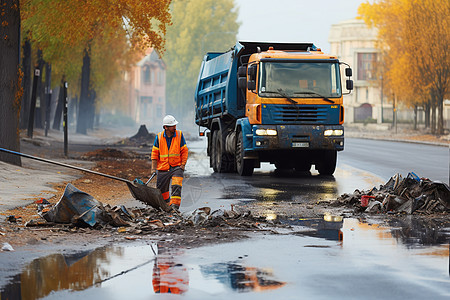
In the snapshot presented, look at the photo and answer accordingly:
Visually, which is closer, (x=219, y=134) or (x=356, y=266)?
(x=356, y=266)

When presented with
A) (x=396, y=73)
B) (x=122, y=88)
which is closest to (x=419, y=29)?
(x=396, y=73)

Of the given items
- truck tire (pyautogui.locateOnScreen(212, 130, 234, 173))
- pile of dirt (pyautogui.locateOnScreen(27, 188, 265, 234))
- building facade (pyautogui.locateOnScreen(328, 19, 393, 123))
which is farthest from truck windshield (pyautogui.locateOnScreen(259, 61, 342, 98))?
building facade (pyautogui.locateOnScreen(328, 19, 393, 123))

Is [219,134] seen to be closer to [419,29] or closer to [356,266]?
[356,266]

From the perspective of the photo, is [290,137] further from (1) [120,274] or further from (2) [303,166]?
(1) [120,274]

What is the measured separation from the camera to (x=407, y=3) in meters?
57.2

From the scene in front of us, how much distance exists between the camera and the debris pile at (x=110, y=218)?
11945mm

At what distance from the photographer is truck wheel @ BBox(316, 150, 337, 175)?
24.2 metres

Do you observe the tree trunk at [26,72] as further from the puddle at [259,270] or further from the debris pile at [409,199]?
the puddle at [259,270]

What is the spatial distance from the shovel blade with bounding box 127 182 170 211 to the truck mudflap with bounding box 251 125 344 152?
8987 millimetres

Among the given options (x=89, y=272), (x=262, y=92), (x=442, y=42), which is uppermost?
(x=442, y=42)

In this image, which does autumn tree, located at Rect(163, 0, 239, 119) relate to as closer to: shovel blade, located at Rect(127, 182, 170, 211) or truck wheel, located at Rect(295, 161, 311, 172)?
truck wheel, located at Rect(295, 161, 311, 172)

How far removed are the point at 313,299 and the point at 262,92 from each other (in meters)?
15.6

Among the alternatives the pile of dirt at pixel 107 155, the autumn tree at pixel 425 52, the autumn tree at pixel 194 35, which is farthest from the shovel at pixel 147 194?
the autumn tree at pixel 194 35

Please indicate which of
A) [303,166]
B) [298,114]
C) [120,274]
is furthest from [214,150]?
[120,274]
